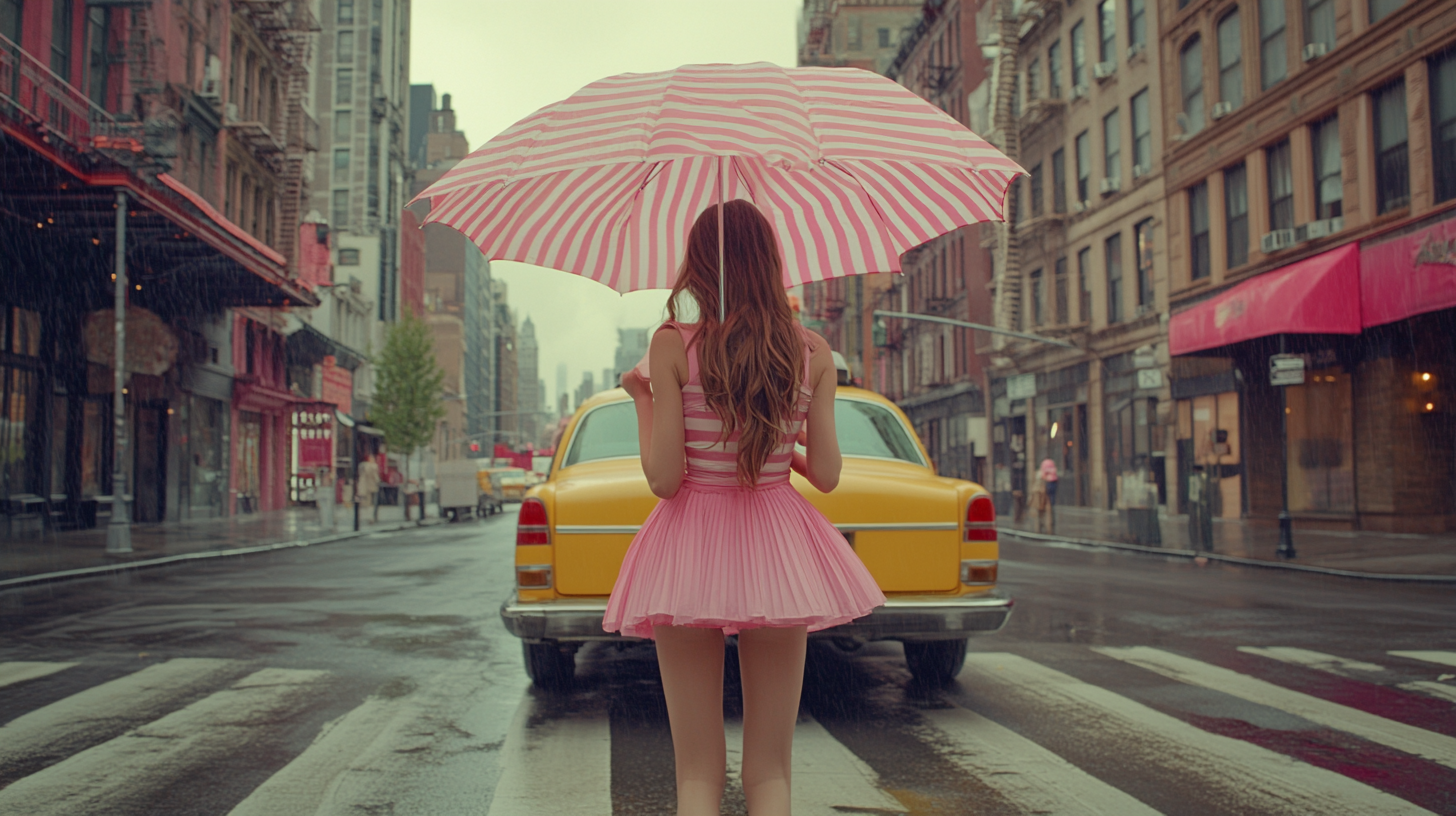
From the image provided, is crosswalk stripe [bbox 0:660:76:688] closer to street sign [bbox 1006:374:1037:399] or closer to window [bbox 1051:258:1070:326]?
street sign [bbox 1006:374:1037:399]

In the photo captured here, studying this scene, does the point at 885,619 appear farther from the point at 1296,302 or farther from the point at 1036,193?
the point at 1036,193

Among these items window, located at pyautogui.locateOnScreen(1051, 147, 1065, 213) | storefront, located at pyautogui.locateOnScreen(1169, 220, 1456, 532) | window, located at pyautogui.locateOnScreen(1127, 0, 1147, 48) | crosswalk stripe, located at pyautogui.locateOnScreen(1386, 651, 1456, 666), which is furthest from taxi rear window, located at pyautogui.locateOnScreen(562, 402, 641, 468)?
window, located at pyautogui.locateOnScreen(1051, 147, 1065, 213)

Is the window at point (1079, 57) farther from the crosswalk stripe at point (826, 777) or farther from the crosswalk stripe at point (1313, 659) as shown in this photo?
the crosswalk stripe at point (826, 777)

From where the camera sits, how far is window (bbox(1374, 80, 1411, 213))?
19656 mm

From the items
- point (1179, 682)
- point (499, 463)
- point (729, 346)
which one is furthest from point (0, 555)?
point (499, 463)

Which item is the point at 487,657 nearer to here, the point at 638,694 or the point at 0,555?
the point at 638,694

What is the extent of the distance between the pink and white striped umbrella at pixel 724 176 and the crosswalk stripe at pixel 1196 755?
2.41 metres

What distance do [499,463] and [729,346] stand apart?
261 feet

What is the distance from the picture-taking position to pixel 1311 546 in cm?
1822

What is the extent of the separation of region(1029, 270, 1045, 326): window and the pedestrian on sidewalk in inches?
1444

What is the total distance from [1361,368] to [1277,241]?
121 inches

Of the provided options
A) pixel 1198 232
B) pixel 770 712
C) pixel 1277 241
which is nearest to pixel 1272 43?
pixel 1277 241

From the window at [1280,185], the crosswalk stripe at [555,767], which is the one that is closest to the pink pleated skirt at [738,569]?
the crosswalk stripe at [555,767]

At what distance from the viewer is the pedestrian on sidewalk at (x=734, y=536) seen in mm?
2588
